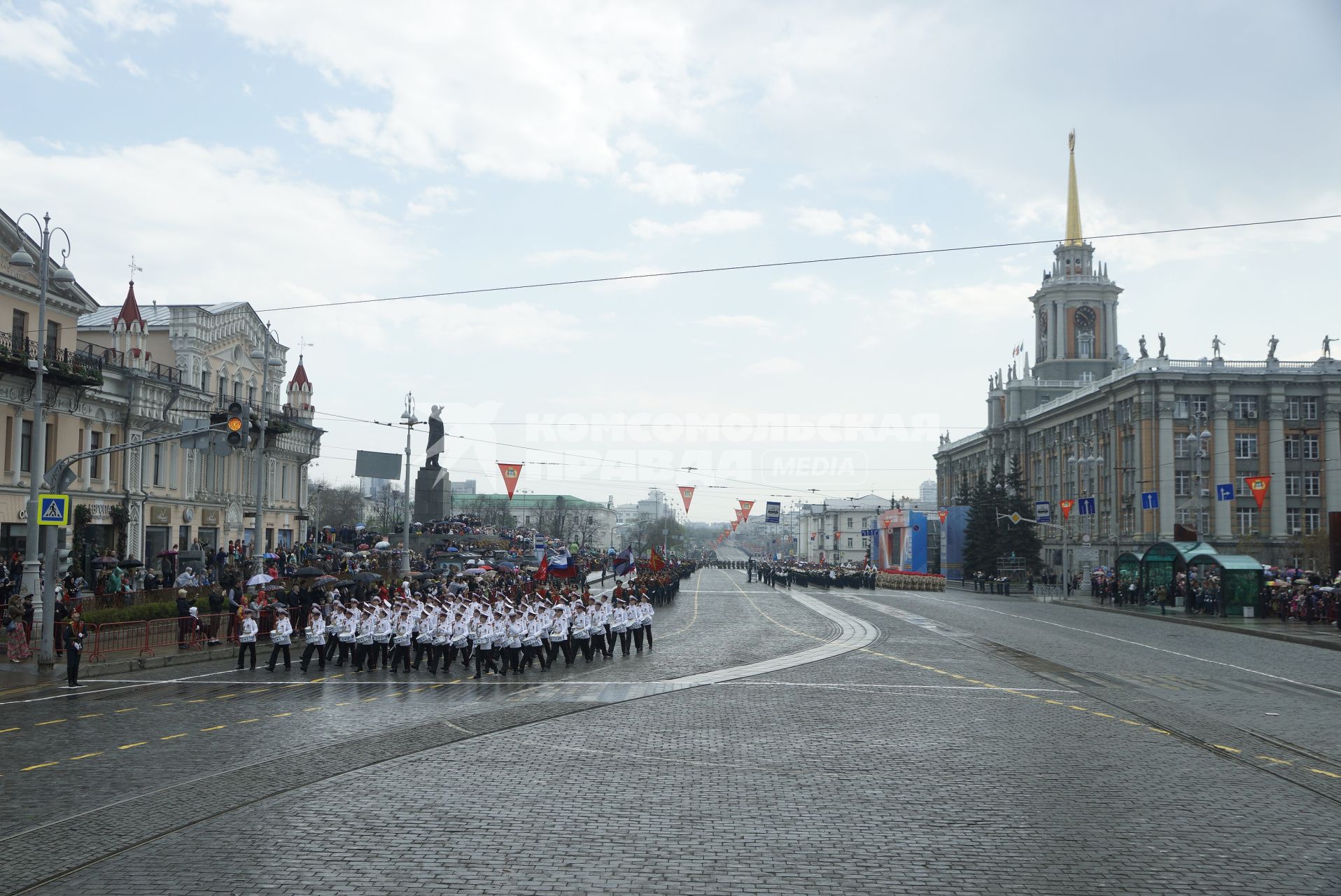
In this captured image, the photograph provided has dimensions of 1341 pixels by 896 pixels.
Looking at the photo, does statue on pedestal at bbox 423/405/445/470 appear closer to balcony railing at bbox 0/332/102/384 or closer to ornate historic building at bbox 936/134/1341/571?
balcony railing at bbox 0/332/102/384

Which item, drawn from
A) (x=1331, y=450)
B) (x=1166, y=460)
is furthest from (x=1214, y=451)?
(x=1331, y=450)

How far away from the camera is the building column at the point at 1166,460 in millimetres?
80062

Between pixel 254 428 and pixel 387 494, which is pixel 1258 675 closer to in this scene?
pixel 254 428

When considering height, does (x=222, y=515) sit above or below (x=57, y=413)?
below

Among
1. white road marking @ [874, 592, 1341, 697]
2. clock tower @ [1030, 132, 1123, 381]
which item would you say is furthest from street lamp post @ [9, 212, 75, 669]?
clock tower @ [1030, 132, 1123, 381]

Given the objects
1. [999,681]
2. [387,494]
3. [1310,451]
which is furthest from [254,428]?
[387,494]

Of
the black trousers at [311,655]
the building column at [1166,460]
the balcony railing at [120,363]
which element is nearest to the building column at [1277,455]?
the building column at [1166,460]

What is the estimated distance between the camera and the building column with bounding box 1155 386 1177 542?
8006cm

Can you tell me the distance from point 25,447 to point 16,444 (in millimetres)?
869

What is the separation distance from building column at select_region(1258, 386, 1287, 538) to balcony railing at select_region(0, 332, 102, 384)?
249 ft

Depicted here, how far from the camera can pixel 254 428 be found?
48.9 meters

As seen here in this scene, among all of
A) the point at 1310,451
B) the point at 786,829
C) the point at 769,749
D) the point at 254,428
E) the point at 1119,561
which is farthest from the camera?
the point at 1310,451

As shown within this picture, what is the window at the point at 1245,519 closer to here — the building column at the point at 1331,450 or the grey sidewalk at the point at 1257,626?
the building column at the point at 1331,450

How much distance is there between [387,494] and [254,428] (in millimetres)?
123924
